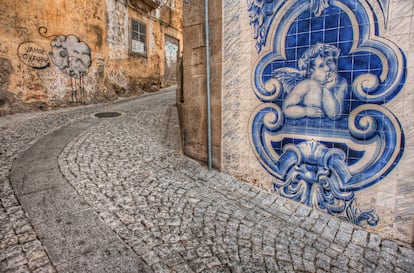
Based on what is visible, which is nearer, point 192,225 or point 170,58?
point 192,225

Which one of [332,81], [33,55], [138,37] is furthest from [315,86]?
[138,37]

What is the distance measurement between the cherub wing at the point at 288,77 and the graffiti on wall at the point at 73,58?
26.9 feet

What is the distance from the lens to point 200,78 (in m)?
4.04

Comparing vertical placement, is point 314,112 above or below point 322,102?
below

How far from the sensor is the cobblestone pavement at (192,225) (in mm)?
2096

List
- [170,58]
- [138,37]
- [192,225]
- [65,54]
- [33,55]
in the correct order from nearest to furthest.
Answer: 1. [192,225]
2. [33,55]
3. [65,54]
4. [138,37]
5. [170,58]

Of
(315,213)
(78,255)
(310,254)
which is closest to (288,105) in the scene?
(315,213)

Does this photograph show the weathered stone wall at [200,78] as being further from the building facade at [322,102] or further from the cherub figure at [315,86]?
the cherub figure at [315,86]

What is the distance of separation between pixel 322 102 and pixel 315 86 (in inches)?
7.8

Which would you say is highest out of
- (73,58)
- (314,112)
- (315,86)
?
(73,58)

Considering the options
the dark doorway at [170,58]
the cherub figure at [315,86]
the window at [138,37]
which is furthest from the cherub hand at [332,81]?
the dark doorway at [170,58]

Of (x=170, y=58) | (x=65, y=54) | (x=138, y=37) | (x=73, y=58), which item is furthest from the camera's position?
(x=170, y=58)

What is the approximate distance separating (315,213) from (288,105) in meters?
1.30

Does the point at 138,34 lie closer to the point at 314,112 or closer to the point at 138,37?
the point at 138,37
